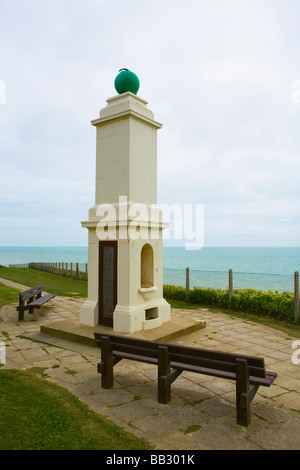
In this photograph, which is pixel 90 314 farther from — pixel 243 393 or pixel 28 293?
pixel 243 393

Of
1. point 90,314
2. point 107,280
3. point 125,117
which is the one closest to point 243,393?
point 107,280

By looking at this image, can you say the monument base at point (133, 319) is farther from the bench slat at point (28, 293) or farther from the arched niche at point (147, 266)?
the bench slat at point (28, 293)

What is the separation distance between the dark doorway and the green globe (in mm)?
3854

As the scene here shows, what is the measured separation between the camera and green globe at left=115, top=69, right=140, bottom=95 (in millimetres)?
7789

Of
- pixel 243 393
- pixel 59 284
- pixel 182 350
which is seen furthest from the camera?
pixel 59 284

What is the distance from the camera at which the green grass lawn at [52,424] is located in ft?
10.3

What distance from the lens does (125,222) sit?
7.16 meters

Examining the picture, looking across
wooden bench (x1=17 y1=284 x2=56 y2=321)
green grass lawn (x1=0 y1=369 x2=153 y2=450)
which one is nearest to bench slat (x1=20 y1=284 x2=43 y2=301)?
wooden bench (x1=17 y1=284 x2=56 y2=321)

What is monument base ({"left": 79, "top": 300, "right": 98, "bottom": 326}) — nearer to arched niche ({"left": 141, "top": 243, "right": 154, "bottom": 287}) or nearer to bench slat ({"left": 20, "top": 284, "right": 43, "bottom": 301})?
arched niche ({"left": 141, "top": 243, "right": 154, "bottom": 287})

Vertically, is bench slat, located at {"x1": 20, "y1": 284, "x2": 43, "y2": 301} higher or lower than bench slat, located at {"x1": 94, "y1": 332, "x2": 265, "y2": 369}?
lower

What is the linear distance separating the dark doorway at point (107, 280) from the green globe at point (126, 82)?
152 inches

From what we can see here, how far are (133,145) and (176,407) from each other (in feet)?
18.3

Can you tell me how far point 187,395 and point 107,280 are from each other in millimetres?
3706

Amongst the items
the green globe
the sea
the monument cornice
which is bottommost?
the sea
